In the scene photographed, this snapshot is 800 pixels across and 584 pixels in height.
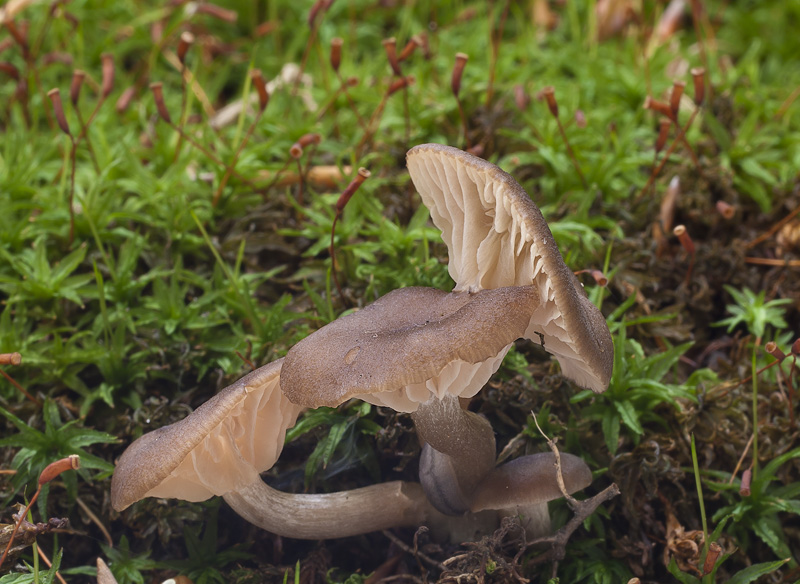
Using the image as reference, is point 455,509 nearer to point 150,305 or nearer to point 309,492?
point 309,492

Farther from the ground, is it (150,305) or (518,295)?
(518,295)

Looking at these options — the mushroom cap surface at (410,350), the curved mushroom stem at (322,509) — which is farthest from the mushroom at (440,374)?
the curved mushroom stem at (322,509)

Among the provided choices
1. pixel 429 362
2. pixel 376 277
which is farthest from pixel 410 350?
pixel 376 277

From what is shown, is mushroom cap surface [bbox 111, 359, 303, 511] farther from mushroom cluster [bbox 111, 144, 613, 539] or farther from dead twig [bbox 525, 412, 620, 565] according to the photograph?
dead twig [bbox 525, 412, 620, 565]

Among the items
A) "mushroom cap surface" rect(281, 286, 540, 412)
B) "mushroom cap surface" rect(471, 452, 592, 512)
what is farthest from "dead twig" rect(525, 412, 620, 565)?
"mushroom cap surface" rect(281, 286, 540, 412)

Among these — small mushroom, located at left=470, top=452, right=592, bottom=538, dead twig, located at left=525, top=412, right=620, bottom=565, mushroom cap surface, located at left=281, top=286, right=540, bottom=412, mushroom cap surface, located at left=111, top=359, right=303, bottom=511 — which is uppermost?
mushroom cap surface, located at left=281, top=286, right=540, bottom=412

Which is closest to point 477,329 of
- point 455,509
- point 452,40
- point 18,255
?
point 455,509

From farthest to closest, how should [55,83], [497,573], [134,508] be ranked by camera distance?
1. [55,83]
2. [134,508]
3. [497,573]

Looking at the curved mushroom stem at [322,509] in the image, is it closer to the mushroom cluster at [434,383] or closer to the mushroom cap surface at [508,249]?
the mushroom cluster at [434,383]
